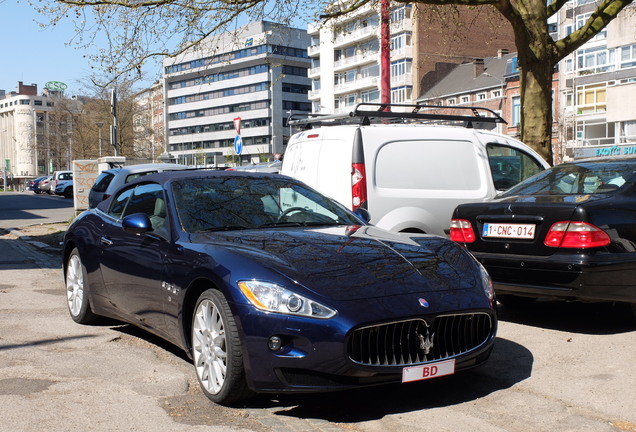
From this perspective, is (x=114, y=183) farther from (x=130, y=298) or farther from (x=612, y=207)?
(x=612, y=207)

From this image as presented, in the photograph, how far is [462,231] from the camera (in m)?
7.41

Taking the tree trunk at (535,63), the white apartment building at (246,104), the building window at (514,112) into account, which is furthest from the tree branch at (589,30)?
the white apartment building at (246,104)

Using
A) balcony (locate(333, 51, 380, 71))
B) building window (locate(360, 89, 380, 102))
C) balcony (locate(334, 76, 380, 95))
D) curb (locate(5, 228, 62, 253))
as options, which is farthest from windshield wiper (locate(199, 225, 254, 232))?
building window (locate(360, 89, 380, 102))

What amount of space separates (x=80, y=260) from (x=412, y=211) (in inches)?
148

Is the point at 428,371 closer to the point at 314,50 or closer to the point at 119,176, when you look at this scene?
the point at 119,176

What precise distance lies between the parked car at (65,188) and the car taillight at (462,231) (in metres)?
47.9

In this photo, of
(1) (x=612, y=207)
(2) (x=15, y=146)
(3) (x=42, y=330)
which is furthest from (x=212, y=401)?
(2) (x=15, y=146)

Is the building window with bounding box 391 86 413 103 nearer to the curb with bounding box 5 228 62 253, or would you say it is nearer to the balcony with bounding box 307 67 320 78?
the balcony with bounding box 307 67 320 78

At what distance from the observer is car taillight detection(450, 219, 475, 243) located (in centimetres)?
732

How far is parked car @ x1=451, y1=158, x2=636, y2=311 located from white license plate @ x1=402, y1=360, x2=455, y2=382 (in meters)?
2.24

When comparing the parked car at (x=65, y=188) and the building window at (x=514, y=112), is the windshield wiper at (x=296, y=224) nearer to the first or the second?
the parked car at (x=65, y=188)

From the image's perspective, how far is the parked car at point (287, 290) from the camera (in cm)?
431

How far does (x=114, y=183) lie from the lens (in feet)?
50.0

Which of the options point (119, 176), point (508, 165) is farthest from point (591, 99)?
point (508, 165)
